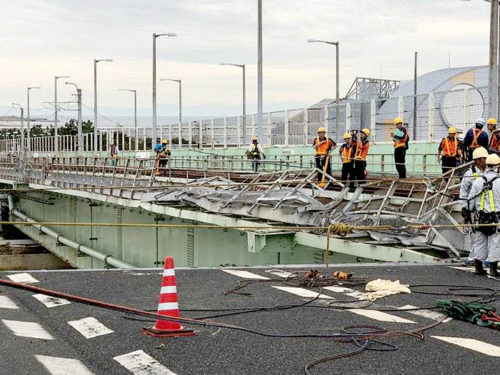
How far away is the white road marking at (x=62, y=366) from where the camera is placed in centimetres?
653

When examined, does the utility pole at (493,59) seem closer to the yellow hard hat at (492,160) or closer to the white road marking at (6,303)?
the yellow hard hat at (492,160)

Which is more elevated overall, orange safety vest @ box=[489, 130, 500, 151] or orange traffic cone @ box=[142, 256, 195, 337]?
orange safety vest @ box=[489, 130, 500, 151]

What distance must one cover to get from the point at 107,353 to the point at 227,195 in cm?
1293

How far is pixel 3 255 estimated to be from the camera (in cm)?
4234

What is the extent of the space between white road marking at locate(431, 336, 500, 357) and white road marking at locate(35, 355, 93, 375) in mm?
3495

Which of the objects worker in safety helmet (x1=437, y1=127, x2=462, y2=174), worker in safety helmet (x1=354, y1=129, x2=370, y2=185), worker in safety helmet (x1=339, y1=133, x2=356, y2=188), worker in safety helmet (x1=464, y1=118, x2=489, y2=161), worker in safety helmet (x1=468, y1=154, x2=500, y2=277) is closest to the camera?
worker in safety helmet (x1=468, y1=154, x2=500, y2=277)

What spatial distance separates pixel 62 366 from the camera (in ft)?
22.0

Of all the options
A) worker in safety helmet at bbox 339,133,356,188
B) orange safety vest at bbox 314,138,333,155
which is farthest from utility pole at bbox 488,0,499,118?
orange safety vest at bbox 314,138,333,155

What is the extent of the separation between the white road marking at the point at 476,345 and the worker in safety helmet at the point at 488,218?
399 centimetres

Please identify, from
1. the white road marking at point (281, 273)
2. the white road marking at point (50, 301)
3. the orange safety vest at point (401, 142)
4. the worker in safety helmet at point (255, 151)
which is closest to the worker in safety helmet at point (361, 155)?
the orange safety vest at point (401, 142)

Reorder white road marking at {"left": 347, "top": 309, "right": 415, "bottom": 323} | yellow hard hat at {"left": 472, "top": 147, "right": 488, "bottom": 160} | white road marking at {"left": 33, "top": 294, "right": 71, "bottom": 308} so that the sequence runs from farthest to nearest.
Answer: yellow hard hat at {"left": 472, "top": 147, "right": 488, "bottom": 160}
white road marking at {"left": 33, "top": 294, "right": 71, "bottom": 308}
white road marking at {"left": 347, "top": 309, "right": 415, "bottom": 323}

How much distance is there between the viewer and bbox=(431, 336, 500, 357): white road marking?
729 centimetres

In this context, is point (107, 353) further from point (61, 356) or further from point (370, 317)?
point (370, 317)

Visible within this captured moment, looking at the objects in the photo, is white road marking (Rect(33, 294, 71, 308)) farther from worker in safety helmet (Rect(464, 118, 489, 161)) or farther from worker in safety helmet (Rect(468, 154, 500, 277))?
worker in safety helmet (Rect(464, 118, 489, 161))
